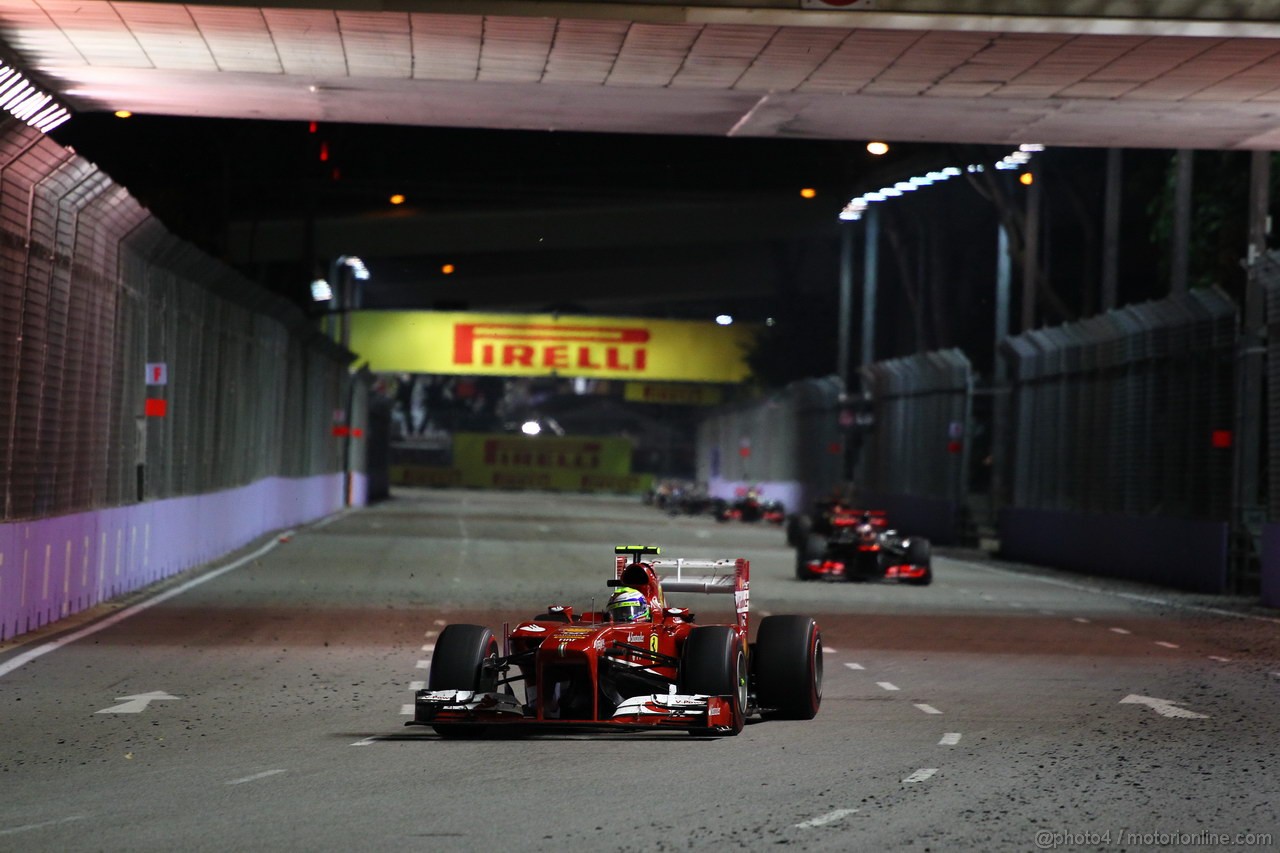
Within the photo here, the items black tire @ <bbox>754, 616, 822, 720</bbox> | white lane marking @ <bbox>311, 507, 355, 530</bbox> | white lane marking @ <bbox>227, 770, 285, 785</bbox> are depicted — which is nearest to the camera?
white lane marking @ <bbox>227, 770, 285, 785</bbox>

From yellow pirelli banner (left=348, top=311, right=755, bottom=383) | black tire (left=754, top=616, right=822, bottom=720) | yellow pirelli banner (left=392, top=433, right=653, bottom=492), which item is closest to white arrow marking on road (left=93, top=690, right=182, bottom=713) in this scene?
black tire (left=754, top=616, right=822, bottom=720)

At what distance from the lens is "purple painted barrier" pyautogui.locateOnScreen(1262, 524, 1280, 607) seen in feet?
A: 87.6

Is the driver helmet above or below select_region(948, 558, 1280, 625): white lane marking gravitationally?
above

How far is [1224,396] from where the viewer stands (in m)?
30.4

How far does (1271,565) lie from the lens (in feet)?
88.1

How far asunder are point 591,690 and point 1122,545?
2332cm

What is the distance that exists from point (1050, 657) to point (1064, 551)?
62.4 ft

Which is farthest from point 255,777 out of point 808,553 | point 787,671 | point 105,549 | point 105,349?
point 808,553

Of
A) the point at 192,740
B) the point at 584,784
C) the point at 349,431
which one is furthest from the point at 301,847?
the point at 349,431

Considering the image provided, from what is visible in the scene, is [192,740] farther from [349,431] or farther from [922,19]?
[349,431]

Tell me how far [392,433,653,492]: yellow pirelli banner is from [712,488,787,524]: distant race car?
44397 mm

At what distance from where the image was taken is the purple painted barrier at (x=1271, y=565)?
26703mm

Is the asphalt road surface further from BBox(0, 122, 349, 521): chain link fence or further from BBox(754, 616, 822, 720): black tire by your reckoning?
BBox(0, 122, 349, 521): chain link fence

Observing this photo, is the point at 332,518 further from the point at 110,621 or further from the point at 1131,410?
the point at 110,621
